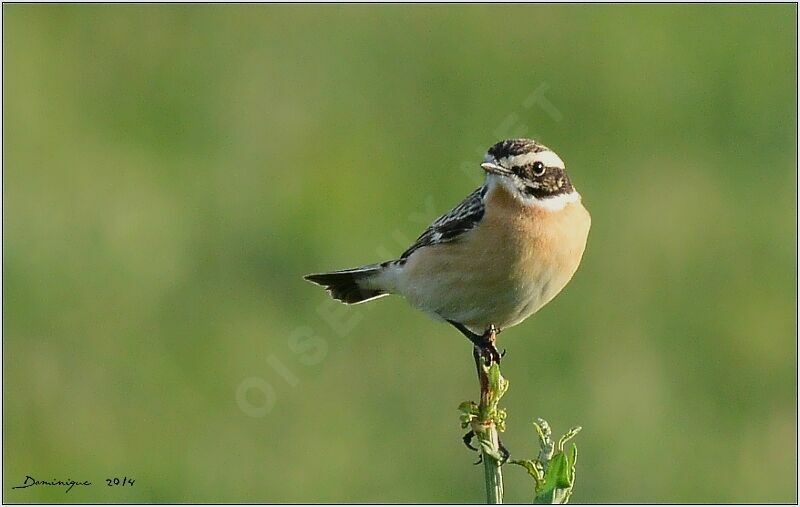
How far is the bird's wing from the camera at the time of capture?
6.42 meters

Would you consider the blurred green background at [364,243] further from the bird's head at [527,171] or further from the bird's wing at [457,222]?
the bird's head at [527,171]

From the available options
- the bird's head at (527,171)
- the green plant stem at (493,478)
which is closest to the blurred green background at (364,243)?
the bird's head at (527,171)

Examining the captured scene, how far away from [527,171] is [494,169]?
185 mm

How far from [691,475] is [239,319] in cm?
294

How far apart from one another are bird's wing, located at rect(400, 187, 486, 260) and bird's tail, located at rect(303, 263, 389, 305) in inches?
9.8

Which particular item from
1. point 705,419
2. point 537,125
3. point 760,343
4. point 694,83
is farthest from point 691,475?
point 694,83

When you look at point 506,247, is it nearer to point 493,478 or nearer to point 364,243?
point 493,478

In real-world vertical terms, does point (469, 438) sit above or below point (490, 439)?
below

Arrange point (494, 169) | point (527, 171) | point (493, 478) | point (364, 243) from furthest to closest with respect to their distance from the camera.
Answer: point (364, 243) → point (527, 171) → point (494, 169) → point (493, 478)

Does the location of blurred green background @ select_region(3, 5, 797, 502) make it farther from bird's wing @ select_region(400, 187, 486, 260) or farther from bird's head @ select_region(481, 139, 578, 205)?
bird's head @ select_region(481, 139, 578, 205)

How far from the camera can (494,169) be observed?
605cm

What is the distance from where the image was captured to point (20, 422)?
26.4 ft

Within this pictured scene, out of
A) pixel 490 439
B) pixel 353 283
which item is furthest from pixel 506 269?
pixel 490 439

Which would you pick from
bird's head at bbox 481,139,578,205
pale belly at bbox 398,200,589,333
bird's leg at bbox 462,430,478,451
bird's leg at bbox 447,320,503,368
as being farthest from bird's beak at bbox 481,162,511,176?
bird's leg at bbox 462,430,478,451
